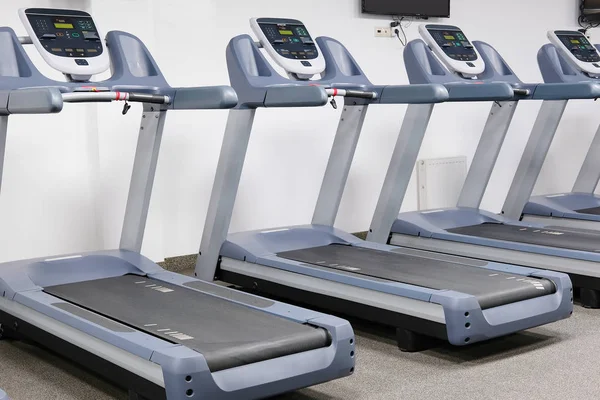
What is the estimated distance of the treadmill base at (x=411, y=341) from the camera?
3.74m

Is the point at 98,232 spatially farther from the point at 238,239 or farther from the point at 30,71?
the point at 30,71

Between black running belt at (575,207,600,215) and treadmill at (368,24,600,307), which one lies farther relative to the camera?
black running belt at (575,207,600,215)

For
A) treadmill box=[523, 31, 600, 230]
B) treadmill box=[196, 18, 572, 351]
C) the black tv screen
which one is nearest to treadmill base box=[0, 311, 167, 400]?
treadmill box=[196, 18, 572, 351]

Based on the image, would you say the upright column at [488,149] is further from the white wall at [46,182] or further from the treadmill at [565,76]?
the white wall at [46,182]

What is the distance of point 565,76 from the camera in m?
6.08

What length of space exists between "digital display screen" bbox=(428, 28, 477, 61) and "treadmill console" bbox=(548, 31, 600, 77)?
87cm

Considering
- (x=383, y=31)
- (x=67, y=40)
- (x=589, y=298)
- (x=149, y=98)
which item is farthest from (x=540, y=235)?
(x=67, y=40)

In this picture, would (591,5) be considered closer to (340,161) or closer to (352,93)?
(340,161)

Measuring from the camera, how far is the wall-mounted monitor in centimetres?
767

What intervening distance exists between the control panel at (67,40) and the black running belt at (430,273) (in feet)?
4.71

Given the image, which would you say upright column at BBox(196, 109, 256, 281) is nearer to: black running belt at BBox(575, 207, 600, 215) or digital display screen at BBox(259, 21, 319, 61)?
digital display screen at BBox(259, 21, 319, 61)

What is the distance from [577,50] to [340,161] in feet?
7.18

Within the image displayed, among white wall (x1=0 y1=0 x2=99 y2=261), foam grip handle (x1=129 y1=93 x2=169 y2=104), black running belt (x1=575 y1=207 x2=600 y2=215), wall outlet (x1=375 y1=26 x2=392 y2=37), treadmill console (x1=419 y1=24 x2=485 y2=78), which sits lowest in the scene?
white wall (x1=0 y1=0 x2=99 y2=261)

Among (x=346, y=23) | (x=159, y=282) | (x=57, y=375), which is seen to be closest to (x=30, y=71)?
(x=159, y=282)
